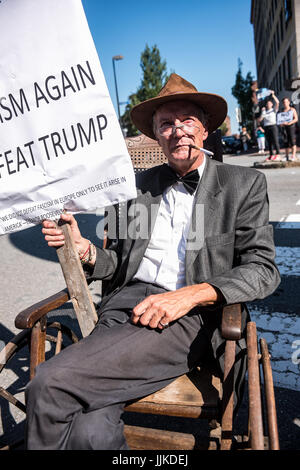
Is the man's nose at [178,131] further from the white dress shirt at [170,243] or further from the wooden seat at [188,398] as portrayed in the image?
the wooden seat at [188,398]

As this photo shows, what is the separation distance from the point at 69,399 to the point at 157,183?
1.33 m

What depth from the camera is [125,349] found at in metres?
1.74

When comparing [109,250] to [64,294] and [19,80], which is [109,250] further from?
[19,80]

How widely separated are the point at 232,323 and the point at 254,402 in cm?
31

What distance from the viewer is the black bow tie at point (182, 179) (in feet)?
7.34

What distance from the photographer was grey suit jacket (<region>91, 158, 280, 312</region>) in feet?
6.25

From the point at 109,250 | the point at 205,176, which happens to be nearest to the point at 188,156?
the point at 205,176

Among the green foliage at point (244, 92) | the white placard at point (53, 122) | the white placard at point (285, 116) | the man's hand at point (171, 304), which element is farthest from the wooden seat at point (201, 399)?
the green foliage at point (244, 92)

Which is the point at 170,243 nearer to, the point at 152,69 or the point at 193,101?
the point at 193,101

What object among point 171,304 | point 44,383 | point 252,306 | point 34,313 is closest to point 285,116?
point 252,306

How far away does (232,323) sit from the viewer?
161 cm

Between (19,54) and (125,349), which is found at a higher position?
(19,54)

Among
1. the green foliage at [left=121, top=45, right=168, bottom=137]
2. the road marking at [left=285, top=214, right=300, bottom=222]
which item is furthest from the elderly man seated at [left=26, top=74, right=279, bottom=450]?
the green foliage at [left=121, top=45, right=168, bottom=137]

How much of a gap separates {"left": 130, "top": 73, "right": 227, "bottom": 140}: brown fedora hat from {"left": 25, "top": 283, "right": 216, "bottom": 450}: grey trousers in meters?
1.20
